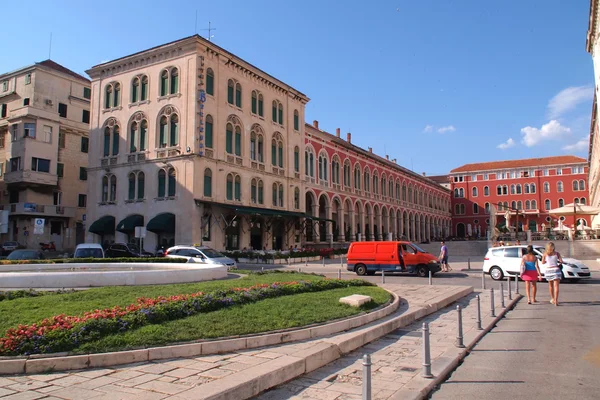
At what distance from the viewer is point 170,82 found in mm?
36719

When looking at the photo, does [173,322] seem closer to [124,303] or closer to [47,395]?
[124,303]

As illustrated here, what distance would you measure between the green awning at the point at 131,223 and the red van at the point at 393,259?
63.7 ft

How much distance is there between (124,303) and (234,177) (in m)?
29.7

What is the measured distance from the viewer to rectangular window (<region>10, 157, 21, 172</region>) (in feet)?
141

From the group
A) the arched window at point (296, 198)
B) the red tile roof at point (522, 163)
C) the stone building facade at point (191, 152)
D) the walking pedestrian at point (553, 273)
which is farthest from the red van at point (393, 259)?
the red tile roof at point (522, 163)

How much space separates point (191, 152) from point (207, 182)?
2.70m

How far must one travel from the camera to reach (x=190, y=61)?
35812 millimetres

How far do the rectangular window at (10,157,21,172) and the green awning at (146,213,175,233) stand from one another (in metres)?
17.5

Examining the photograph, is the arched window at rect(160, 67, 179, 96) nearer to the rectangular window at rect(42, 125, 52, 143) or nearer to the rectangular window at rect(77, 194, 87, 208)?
the rectangular window at rect(42, 125, 52, 143)

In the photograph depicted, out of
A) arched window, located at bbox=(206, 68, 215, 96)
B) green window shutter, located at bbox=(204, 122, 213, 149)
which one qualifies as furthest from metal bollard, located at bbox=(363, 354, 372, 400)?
arched window, located at bbox=(206, 68, 215, 96)

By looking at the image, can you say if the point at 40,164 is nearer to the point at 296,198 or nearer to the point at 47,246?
the point at 47,246

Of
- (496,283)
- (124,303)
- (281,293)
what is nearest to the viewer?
(124,303)

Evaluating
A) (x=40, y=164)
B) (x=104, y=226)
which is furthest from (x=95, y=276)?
(x=40, y=164)

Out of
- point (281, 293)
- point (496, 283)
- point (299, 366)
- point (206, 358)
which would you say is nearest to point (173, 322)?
point (206, 358)
